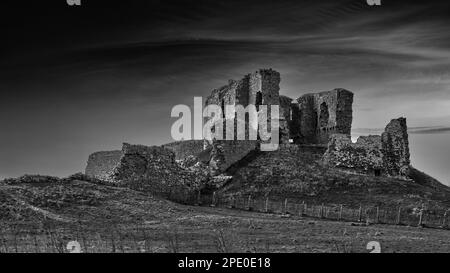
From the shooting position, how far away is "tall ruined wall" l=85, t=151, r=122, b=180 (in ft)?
193

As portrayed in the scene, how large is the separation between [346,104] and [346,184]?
2194 centimetres

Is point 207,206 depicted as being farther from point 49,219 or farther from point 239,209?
point 49,219

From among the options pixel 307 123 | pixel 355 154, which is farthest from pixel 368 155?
pixel 307 123

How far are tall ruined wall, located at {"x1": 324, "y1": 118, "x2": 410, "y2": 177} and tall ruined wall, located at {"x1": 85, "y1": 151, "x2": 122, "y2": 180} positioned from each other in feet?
67.1

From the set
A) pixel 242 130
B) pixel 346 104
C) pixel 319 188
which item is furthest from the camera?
pixel 346 104

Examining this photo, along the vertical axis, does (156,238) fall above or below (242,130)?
below

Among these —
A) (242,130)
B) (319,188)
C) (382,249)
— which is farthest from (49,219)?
(242,130)

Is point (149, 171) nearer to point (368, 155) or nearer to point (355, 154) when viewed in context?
point (355, 154)

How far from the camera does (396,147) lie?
5634 cm

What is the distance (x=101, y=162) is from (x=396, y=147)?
28301 millimetres

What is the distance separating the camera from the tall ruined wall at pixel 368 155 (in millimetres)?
50719

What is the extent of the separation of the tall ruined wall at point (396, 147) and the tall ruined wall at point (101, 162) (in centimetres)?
2465

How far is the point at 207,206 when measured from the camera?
40844mm

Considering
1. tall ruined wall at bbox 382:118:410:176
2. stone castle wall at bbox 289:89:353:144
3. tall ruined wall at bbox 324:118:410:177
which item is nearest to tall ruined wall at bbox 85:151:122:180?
tall ruined wall at bbox 324:118:410:177
